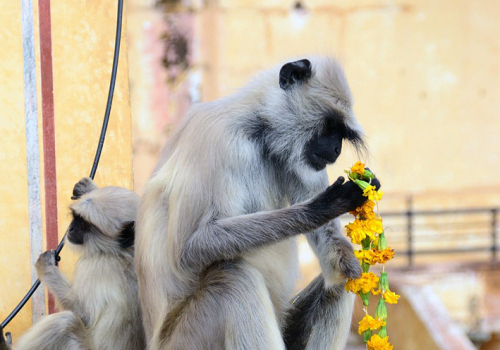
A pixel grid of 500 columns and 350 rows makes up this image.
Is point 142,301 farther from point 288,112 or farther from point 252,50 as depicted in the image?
point 252,50

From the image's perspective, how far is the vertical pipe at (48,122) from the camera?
395 centimetres

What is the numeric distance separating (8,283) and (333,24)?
626 centimetres

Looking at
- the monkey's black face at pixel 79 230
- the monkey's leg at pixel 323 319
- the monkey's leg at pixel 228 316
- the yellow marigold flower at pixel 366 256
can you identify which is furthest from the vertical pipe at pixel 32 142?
the yellow marigold flower at pixel 366 256

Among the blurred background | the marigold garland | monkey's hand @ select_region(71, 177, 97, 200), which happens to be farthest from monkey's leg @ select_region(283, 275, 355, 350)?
the blurred background

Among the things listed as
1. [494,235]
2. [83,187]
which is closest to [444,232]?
[494,235]

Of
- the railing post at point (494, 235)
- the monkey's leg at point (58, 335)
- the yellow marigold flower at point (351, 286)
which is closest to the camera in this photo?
the yellow marigold flower at point (351, 286)

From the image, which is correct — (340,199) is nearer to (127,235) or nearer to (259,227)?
(259,227)

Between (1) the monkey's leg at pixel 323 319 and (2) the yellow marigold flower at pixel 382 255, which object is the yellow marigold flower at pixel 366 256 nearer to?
(2) the yellow marigold flower at pixel 382 255

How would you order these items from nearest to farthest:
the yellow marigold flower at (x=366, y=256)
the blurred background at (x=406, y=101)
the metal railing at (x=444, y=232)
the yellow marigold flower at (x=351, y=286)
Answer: the yellow marigold flower at (x=366, y=256)
the yellow marigold flower at (x=351, y=286)
the blurred background at (x=406, y=101)
the metal railing at (x=444, y=232)

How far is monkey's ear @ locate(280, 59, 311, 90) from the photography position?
10.3 ft

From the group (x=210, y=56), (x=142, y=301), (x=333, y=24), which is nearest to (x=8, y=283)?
(x=142, y=301)

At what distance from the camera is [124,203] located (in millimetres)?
3414

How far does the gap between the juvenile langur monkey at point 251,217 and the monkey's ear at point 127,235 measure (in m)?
0.27

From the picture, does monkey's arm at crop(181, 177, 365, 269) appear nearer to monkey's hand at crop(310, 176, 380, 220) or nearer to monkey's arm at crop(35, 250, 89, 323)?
monkey's hand at crop(310, 176, 380, 220)
